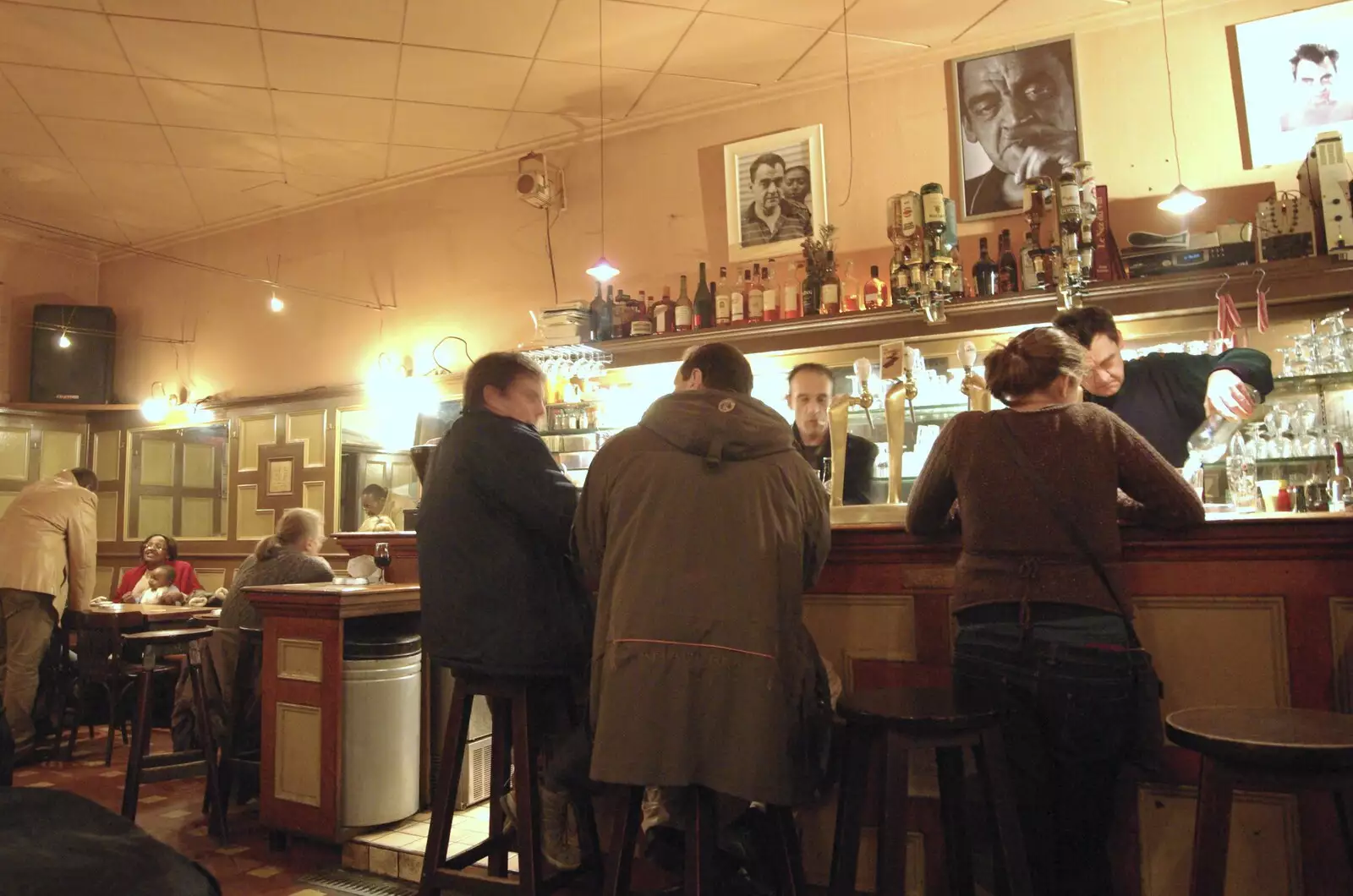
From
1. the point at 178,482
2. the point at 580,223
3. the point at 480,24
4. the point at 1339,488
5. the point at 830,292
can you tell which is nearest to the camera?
the point at 1339,488

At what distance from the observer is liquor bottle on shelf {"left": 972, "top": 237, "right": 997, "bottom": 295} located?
434 centimetres

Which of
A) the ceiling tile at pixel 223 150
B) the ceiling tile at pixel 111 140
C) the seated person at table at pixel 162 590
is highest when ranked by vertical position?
the ceiling tile at pixel 111 140

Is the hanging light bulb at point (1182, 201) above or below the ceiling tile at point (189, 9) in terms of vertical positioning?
below

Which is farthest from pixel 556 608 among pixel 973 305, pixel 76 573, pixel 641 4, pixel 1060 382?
pixel 76 573

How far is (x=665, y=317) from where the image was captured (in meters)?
5.16

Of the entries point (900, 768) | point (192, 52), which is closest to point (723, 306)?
point (192, 52)

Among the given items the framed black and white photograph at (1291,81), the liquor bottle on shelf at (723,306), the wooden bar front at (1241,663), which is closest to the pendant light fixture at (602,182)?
the liquor bottle on shelf at (723,306)

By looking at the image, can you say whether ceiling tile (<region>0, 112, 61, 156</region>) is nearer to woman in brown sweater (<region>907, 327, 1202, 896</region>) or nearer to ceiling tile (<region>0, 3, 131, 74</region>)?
ceiling tile (<region>0, 3, 131, 74</region>)

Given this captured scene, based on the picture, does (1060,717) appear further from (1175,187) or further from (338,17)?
(338,17)

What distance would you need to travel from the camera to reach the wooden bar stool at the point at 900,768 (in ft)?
5.65

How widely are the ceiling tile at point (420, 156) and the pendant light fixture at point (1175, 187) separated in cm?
425

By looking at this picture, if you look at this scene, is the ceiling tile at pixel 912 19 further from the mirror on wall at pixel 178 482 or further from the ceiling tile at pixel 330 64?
the mirror on wall at pixel 178 482

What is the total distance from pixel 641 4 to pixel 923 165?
1.73 m

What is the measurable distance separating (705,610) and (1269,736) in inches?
40.6
